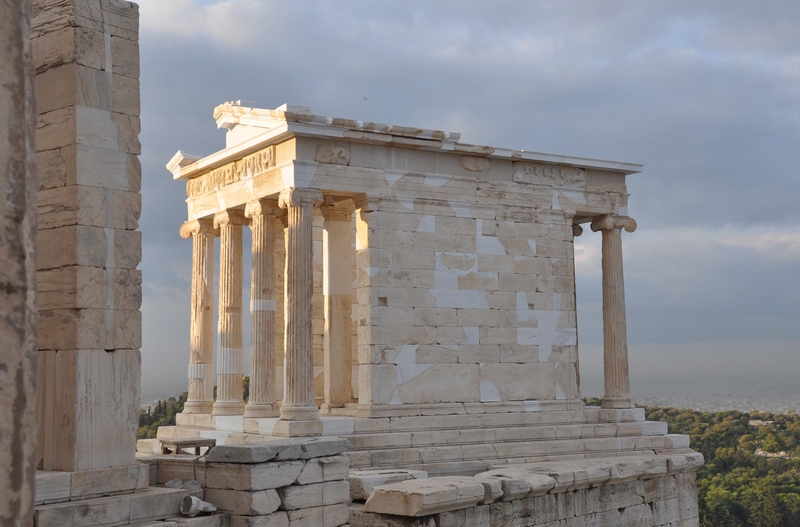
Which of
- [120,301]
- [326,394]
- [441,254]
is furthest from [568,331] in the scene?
[120,301]

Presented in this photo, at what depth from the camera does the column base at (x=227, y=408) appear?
1988cm

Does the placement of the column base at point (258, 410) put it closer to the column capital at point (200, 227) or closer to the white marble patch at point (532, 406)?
the column capital at point (200, 227)

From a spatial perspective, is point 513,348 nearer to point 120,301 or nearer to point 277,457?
point 277,457

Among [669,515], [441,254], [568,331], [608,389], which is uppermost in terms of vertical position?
[441,254]

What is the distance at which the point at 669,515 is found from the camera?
18.7 meters

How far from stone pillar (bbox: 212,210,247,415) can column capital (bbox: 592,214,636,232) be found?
7.87m

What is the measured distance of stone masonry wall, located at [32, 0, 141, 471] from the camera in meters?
9.97

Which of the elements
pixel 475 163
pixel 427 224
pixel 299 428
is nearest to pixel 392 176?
pixel 427 224

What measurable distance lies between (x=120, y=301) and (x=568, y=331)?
471 inches

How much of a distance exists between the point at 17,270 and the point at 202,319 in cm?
1946

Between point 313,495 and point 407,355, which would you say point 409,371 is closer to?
point 407,355

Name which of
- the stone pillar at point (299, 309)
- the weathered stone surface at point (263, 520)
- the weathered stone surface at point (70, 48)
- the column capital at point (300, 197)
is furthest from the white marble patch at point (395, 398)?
the weathered stone surface at point (70, 48)

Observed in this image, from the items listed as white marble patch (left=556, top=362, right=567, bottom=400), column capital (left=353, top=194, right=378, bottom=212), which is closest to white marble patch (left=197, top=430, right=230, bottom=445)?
column capital (left=353, top=194, right=378, bottom=212)

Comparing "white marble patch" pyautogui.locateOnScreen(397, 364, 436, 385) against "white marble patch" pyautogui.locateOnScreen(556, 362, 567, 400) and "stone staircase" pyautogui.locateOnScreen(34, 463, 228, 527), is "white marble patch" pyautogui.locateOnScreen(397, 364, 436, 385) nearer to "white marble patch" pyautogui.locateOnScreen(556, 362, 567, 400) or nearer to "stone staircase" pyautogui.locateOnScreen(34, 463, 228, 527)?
"white marble patch" pyautogui.locateOnScreen(556, 362, 567, 400)
